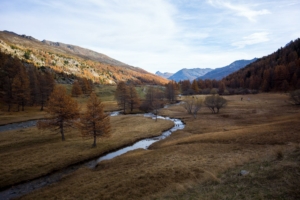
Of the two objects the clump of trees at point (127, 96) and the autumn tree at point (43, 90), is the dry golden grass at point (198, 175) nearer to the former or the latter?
the clump of trees at point (127, 96)

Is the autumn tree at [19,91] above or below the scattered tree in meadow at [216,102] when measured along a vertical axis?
above

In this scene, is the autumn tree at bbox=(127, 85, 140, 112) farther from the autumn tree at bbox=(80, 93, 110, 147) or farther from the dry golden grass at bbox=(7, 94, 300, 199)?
the dry golden grass at bbox=(7, 94, 300, 199)

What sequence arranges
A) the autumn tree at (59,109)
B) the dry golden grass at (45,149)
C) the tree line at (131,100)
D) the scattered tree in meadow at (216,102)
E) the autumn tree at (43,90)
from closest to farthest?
the dry golden grass at (45,149)
the autumn tree at (59,109)
the scattered tree in meadow at (216,102)
the autumn tree at (43,90)
the tree line at (131,100)

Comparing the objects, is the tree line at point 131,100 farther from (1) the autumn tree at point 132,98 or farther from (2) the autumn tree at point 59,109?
(2) the autumn tree at point 59,109

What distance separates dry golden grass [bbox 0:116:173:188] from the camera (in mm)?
27250

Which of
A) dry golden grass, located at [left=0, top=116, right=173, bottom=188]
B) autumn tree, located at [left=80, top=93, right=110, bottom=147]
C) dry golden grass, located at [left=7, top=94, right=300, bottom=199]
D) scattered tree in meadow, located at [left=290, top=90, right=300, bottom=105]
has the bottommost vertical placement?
dry golden grass, located at [left=0, top=116, right=173, bottom=188]

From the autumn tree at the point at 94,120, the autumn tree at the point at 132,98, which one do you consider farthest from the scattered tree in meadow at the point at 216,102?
the autumn tree at the point at 94,120

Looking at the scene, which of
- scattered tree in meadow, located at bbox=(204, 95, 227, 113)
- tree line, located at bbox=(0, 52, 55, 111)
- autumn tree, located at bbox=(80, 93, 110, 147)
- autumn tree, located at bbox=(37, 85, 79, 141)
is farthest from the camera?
scattered tree in meadow, located at bbox=(204, 95, 227, 113)

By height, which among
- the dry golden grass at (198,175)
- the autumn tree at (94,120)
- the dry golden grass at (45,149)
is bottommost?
the dry golden grass at (45,149)

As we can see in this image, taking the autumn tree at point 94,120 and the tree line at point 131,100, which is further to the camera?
the tree line at point 131,100

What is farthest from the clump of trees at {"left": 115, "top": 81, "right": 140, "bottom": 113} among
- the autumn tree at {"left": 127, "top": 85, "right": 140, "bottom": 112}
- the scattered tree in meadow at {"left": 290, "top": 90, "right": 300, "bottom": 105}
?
the scattered tree in meadow at {"left": 290, "top": 90, "right": 300, "bottom": 105}

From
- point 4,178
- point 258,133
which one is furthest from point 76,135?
point 258,133

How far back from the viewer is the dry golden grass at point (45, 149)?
2725 cm

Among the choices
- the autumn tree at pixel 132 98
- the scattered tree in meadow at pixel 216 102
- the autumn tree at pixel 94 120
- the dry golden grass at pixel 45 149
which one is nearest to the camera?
the dry golden grass at pixel 45 149
